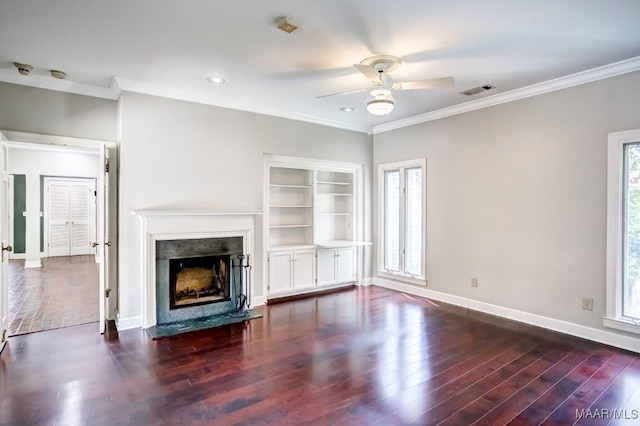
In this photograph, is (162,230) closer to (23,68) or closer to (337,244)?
(23,68)

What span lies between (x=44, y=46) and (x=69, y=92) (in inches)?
39.8

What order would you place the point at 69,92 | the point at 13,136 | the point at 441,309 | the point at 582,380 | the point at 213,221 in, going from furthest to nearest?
1. the point at 441,309
2. the point at 213,221
3. the point at 69,92
4. the point at 13,136
5. the point at 582,380

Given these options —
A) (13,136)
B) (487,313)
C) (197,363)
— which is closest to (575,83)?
(487,313)

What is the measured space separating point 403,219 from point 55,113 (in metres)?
Result: 4.86

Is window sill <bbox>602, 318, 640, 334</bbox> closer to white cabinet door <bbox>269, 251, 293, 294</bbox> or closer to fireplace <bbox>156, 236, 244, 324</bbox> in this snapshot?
white cabinet door <bbox>269, 251, 293, 294</bbox>

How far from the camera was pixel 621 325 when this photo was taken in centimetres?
353

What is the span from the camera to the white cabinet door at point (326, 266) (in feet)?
19.3

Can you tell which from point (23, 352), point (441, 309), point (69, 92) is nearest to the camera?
point (23, 352)

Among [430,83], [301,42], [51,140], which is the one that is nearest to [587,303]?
[430,83]

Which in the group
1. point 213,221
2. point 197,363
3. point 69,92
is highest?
point 69,92

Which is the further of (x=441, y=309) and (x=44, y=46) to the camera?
(x=441, y=309)

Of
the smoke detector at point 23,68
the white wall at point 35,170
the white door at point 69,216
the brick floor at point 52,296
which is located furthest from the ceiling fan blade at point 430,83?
the white door at point 69,216

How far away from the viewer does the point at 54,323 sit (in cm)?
424

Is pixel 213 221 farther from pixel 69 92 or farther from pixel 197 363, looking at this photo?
pixel 69 92
